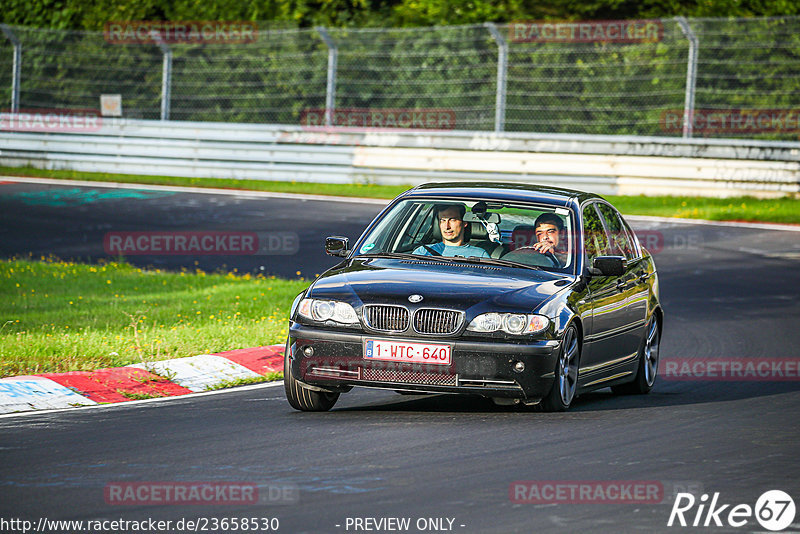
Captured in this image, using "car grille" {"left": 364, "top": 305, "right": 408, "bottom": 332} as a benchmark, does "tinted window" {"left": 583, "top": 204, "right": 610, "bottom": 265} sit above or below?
above

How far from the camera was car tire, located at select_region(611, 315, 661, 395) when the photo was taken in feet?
34.7

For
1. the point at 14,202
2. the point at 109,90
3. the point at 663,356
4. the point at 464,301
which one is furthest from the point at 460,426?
the point at 109,90

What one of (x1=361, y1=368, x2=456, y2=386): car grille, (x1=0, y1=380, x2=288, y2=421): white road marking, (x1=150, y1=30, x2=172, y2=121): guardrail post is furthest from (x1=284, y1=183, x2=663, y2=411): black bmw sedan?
(x1=150, y1=30, x2=172, y2=121): guardrail post

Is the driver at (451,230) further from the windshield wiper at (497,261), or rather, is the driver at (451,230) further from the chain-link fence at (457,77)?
the chain-link fence at (457,77)

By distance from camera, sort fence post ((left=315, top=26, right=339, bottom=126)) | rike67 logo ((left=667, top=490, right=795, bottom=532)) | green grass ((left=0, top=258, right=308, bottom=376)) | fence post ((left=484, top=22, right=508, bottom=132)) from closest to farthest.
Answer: rike67 logo ((left=667, top=490, right=795, bottom=532))
green grass ((left=0, top=258, right=308, bottom=376))
fence post ((left=484, top=22, right=508, bottom=132))
fence post ((left=315, top=26, right=339, bottom=126))

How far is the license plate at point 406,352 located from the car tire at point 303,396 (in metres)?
0.65

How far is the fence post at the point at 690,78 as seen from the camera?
25391mm

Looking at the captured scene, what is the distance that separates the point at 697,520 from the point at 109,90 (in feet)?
87.9

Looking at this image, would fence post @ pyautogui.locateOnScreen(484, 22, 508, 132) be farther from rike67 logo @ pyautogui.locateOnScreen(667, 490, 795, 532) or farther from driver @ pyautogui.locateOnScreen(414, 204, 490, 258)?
rike67 logo @ pyautogui.locateOnScreen(667, 490, 795, 532)

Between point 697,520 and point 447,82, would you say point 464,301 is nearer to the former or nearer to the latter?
point 697,520

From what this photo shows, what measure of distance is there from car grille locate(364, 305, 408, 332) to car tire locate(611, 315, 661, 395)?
2793 millimetres

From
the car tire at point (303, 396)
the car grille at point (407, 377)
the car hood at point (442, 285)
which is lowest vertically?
the car tire at point (303, 396)

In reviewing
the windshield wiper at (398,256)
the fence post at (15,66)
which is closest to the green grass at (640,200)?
the fence post at (15,66)

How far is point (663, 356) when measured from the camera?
481 inches
